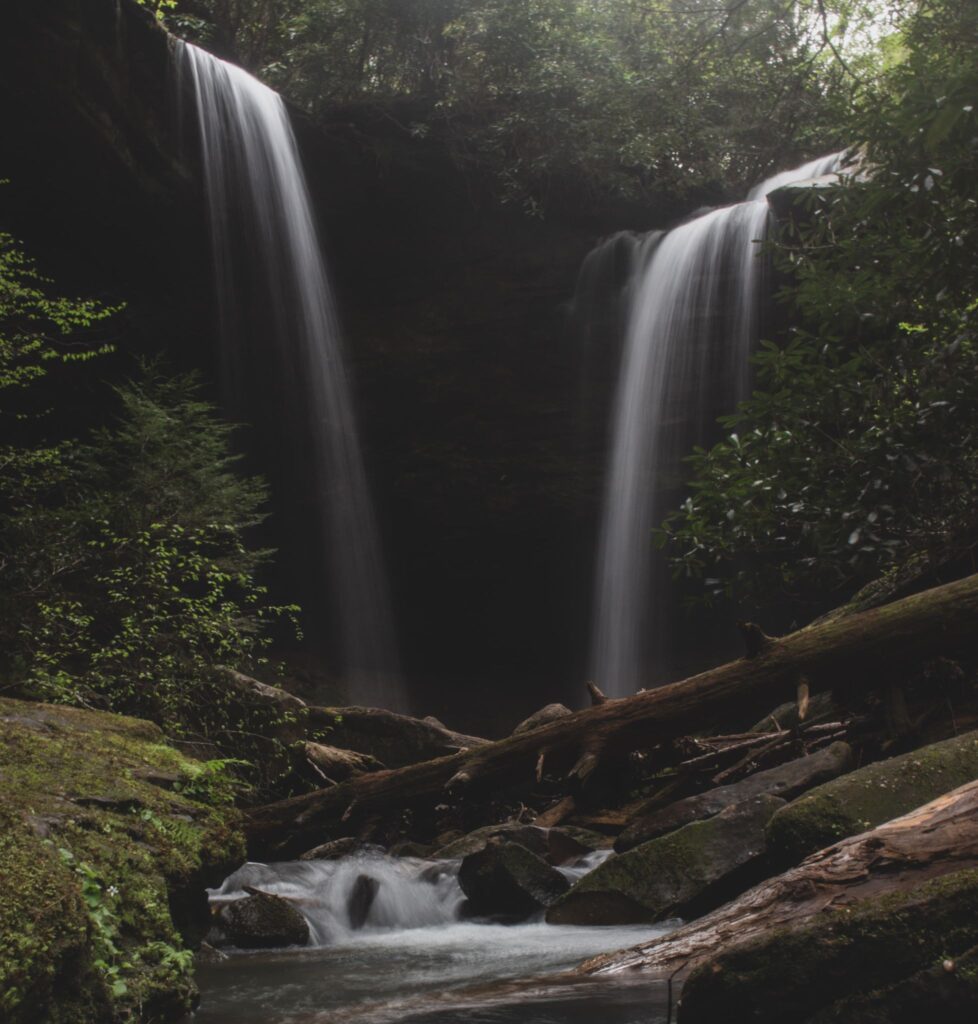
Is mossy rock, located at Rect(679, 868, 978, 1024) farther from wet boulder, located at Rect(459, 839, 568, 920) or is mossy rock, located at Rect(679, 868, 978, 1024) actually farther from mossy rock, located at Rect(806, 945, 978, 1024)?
wet boulder, located at Rect(459, 839, 568, 920)

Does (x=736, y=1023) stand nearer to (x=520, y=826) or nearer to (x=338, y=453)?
(x=520, y=826)

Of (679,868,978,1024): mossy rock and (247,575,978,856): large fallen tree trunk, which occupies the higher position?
(679,868,978,1024): mossy rock

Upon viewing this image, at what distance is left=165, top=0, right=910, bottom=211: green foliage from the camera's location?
55.6 ft

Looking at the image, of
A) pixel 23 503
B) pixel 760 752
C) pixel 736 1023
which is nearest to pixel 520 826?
pixel 760 752

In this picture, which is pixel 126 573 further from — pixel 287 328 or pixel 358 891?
pixel 287 328

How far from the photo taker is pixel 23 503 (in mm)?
10328

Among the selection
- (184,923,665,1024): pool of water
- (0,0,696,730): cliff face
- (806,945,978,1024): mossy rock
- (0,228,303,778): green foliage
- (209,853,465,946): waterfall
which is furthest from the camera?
(0,0,696,730): cliff face

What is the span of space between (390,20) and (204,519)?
39.1 ft

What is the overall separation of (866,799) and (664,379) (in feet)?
40.6

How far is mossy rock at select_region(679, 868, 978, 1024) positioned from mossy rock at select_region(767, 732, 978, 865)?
1.74 metres

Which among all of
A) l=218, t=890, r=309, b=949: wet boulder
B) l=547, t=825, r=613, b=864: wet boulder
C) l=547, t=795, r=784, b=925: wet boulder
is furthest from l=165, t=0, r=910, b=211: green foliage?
l=218, t=890, r=309, b=949: wet boulder

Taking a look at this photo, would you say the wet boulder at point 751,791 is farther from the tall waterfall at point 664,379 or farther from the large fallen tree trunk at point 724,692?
the tall waterfall at point 664,379

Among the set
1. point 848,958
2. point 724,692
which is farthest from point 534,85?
point 848,958

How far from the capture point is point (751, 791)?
616 centimetres
